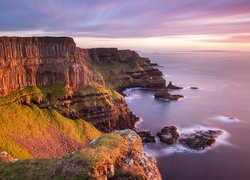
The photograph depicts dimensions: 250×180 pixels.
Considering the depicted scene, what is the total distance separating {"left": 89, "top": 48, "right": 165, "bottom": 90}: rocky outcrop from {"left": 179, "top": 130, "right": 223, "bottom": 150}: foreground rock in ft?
227

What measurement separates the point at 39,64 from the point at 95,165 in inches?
2030

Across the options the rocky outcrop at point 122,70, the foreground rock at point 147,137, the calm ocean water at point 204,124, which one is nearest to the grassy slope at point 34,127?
the foreground rock at point 147,137

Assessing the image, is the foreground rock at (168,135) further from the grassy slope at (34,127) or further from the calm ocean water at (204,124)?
the grassy slope at (34,127)

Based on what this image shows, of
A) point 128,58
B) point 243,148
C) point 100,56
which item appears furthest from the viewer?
point 128,58

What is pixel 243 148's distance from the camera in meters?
67.9

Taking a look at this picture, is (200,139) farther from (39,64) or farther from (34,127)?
(39,64)

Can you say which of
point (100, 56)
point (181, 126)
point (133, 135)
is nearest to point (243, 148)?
point (181, 126)

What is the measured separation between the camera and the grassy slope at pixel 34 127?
2013 inches

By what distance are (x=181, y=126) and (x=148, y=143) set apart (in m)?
17.1

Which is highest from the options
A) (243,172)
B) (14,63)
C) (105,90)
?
(14,63)

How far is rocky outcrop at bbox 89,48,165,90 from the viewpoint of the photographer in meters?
145

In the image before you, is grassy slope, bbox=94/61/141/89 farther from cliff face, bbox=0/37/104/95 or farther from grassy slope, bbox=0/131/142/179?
grassy slope, bbox=0/131/142/179

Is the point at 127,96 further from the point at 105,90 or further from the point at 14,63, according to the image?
the point at 14,63

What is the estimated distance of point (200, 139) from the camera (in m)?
71.7
